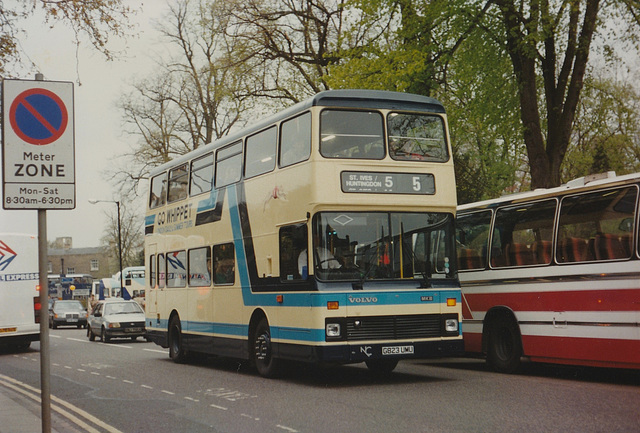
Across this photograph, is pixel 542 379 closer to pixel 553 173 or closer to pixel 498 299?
pixel 498 299

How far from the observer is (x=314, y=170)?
13.2 m

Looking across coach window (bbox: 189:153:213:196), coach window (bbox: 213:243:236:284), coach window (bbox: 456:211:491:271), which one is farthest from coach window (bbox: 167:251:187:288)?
coach window (bbox: 456:211:491:271)

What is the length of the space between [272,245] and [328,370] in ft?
11.4

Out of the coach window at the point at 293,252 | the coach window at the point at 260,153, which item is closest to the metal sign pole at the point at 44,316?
the coach window at the point at 293,252

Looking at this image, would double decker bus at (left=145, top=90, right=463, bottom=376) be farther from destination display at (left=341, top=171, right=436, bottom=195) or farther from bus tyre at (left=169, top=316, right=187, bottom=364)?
bus tyre at (left=169, top=316, right=187, bottom=364)

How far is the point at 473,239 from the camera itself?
1597 cm

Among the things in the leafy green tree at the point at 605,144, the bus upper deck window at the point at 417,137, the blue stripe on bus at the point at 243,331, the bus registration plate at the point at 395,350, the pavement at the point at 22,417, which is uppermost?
the leafy green tree at the point at 605,144

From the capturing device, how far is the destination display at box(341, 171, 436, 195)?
1338 cm

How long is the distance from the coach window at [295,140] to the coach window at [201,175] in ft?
12.0

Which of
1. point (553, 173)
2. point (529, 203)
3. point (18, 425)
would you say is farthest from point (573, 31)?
point (18, 425)

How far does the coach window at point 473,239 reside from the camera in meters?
15.6

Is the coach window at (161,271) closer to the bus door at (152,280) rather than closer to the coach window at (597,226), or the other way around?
the bus door at (152,280)

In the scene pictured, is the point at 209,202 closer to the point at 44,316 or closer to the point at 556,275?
the point at 556,275

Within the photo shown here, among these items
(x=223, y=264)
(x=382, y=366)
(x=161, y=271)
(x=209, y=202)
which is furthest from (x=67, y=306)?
(x=382, y=366)
